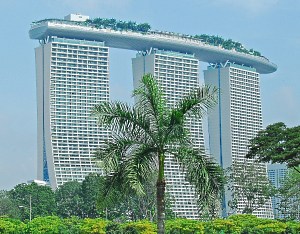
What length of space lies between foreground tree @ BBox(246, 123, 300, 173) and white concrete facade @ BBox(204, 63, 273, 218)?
7926 cm

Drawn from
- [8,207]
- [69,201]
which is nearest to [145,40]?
[69,201]

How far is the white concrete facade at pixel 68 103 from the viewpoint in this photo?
101 m

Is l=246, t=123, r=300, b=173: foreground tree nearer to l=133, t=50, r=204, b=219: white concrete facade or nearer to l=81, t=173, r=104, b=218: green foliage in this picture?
l=81, t=173, r=104, b=218: green foliage

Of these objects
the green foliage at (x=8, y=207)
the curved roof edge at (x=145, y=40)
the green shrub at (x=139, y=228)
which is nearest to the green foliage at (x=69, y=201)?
the green foliage at (x=8, y=207)

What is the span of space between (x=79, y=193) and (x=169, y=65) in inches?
1675

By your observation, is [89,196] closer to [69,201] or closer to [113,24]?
[69,201]

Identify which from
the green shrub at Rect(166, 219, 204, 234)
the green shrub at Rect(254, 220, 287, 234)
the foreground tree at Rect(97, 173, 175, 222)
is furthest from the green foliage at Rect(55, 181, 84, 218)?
the green shrub at Rect(254, 220, 287, 234)

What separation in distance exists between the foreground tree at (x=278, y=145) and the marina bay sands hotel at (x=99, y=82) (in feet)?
177

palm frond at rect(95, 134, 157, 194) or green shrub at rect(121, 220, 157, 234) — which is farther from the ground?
palm frond at rect(95, 134, 157, 194)

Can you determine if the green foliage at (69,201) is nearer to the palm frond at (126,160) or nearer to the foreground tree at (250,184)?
the foreground tree at (250,184)

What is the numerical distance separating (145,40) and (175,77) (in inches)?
539

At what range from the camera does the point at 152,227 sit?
40.3m

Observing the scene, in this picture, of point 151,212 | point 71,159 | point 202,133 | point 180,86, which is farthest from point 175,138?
point 180,86

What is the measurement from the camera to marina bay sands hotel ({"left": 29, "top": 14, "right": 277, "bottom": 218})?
103 meters
